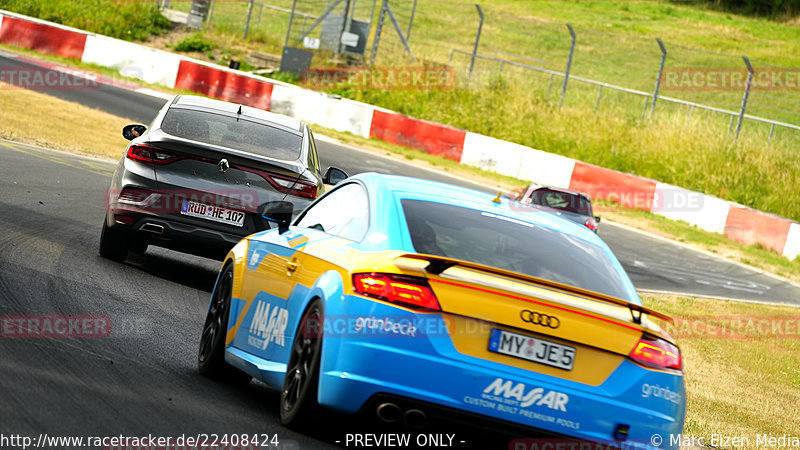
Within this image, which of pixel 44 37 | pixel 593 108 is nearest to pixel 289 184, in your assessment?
pixel 593 108

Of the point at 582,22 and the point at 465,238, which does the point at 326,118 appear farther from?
the point at 582,22

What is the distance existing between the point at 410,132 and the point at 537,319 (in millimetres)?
25503

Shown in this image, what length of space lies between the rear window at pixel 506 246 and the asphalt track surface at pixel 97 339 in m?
0.92

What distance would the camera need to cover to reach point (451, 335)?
5.18 meters

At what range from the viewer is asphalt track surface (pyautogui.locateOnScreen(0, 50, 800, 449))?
5562 mm

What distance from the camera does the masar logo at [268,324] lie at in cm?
614

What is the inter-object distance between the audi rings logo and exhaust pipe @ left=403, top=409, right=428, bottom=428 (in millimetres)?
616

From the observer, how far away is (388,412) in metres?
5.21

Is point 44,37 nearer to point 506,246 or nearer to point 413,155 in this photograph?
point 413,155

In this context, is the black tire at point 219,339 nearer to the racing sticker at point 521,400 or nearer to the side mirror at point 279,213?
the side mirror at point 279,213

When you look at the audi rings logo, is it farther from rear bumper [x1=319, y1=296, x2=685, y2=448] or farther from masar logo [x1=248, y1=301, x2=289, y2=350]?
masar logo [x1=248, y1=301, x2=289, y2=350]

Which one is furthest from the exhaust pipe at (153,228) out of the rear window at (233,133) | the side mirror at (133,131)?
the side mirror at (133,131)

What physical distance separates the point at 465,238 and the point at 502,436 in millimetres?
1094
